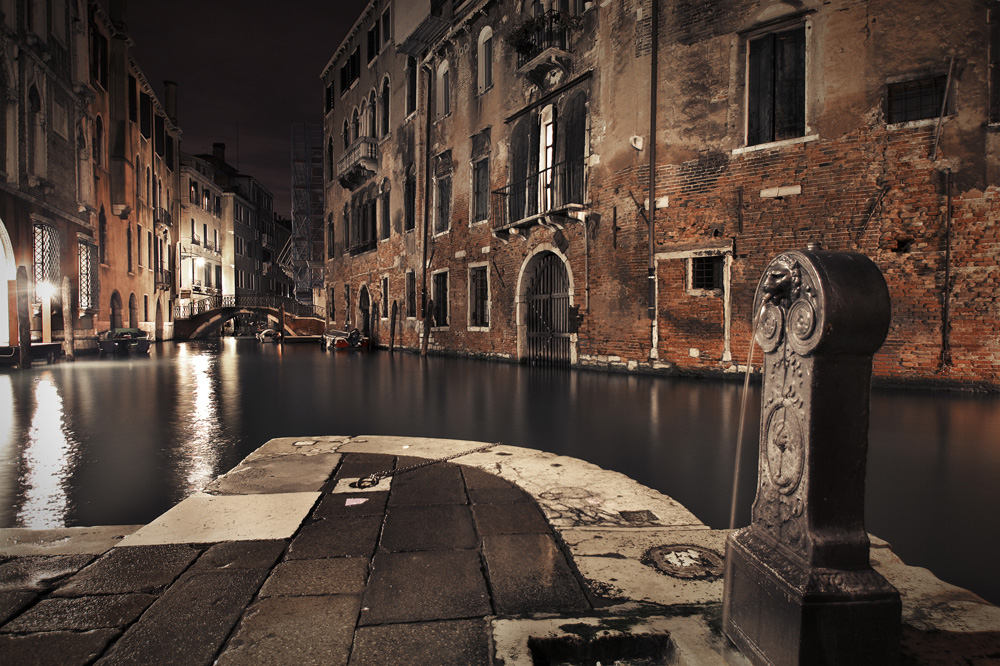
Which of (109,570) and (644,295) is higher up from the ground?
(644,295)

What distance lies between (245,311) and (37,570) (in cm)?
3793

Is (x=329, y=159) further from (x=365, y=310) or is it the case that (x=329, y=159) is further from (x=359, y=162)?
(x=365, y=310)

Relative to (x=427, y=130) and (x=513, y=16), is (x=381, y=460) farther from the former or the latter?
(x=427, y=130)

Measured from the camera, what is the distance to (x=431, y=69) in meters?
19.4

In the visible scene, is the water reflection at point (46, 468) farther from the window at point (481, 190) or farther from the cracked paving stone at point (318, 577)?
the window at point (481, 190)

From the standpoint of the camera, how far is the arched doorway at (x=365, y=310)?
25.2 metres

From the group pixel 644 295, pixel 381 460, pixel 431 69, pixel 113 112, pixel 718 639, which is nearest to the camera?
pixel 718 639

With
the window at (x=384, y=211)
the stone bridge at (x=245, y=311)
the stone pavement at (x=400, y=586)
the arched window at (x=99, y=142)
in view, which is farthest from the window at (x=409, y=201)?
the stone pavement at (x=400, y=586)

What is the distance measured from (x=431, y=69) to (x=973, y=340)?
687 inches

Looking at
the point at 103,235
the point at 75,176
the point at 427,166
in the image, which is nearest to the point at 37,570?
the point at 427,166

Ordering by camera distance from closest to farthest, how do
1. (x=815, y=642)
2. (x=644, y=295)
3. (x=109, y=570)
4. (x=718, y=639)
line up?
(x=815, y=642) → (x=718, y=639) → (x=109, y=570) → (x=644, y=295)

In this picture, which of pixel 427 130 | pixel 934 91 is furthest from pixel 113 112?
pixel 934 91

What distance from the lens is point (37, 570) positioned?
8.11ft

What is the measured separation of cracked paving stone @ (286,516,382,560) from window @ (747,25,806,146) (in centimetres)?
1054
